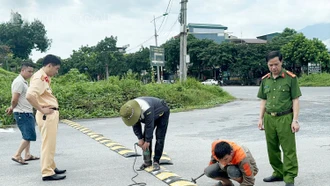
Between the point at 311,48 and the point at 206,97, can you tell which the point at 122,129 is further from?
the point at 311,48

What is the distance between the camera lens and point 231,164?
381 cm

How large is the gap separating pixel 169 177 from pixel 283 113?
1.69 meters

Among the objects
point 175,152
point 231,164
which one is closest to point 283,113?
point 231,164

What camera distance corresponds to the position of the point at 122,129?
9.59m

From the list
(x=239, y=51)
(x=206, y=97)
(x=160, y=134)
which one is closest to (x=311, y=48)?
(x=239, y=51)

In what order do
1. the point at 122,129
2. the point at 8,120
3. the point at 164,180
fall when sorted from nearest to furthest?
the point at 164,180 < the point at 122,129 < the point at 8,120

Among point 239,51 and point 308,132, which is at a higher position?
point 239,51

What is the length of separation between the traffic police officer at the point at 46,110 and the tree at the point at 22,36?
4456 centimetres

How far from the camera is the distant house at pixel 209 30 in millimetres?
70562

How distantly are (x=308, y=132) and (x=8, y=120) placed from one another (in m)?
8.88

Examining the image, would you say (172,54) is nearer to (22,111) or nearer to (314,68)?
(314,68)

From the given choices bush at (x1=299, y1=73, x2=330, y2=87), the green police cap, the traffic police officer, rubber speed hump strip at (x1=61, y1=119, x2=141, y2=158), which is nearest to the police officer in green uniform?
the green police cap

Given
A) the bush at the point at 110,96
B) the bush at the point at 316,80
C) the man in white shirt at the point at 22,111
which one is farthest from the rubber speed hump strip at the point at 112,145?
the bush at the point at 316,80

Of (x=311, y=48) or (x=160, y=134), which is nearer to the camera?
(x=160, y=134)
